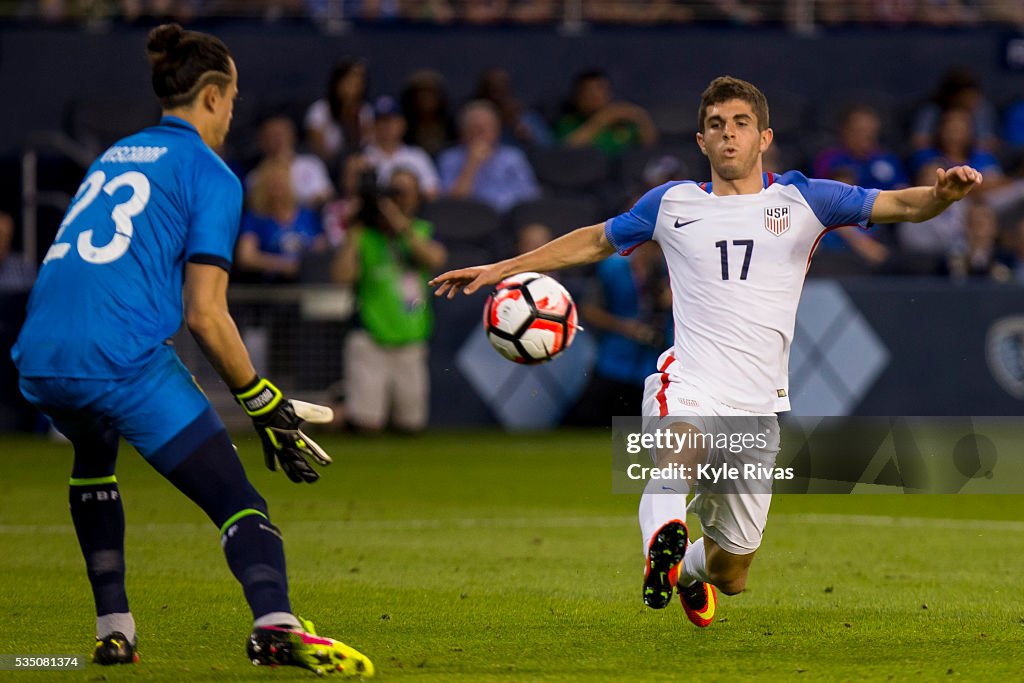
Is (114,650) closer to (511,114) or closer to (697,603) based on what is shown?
(697,603)

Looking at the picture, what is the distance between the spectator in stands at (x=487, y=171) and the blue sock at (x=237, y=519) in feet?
37.7

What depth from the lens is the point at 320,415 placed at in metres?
5.60

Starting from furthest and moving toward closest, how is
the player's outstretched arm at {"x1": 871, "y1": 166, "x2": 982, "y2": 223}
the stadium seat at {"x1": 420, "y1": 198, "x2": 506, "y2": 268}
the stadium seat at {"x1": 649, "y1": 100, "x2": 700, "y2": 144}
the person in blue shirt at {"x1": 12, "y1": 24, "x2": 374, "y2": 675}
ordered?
1. the stadium seat at {"x1": 649, "y1": 100, "x2": 700, "y2": 144}
2. the stadium seat at {"x1": 420, "y1": 198, "x2": 506, "y2": 268}
3. the player's outstretched arm at {"x1": 871, "y1": 166, "x2": 982, "y2": 223}
4. the person in blue shirt at {"x1": 12, "y1": 24, "x2": 374, "y2": 675}

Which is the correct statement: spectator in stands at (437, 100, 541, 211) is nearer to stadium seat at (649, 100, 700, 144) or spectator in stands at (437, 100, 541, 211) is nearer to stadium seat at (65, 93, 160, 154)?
stadium seat at (649, 100, 700, 144)

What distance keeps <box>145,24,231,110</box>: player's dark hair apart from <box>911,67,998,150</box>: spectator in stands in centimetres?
1340

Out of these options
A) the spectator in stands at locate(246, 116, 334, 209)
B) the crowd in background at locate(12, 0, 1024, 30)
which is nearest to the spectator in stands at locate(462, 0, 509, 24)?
the crowd in background at locate(12, 0, 1024, 30)

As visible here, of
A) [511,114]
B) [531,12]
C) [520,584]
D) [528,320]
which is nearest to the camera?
[528,320]

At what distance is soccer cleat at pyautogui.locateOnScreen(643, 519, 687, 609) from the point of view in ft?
19.0

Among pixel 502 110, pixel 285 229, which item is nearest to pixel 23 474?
pixel 285 229

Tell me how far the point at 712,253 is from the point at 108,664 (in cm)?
289

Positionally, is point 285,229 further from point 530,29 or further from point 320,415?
point 320,415

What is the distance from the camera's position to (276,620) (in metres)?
5.30

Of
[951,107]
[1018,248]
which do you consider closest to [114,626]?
[1018,248]

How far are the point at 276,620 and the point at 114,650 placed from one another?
0.85 meters
